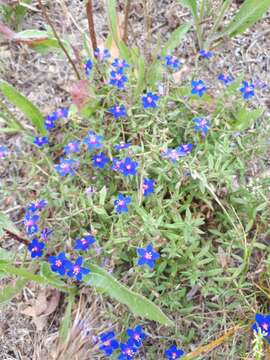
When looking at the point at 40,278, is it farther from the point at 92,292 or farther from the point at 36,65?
the point at 36,65

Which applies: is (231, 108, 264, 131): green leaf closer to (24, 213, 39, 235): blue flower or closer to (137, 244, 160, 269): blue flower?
(137, 244, 160, 269): blue flower

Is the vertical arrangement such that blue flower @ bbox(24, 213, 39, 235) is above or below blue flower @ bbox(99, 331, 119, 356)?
above

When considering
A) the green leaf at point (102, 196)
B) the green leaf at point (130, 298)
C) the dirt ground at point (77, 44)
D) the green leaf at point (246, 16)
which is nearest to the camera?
the green leaf at point (130, 298)

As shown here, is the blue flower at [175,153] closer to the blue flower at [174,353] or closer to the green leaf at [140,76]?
the green leaf at [140,76]

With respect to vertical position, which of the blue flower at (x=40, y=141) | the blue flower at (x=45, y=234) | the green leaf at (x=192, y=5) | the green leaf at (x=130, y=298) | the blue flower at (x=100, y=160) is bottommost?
the green leaf at (x=130, y=298)

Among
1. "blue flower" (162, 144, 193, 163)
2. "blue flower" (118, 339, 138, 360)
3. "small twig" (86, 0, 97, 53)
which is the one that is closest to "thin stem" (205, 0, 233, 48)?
"small twig" (86, 0, 97, 53)


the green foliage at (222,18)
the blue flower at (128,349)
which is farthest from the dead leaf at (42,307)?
the green foliage at (222,18)
